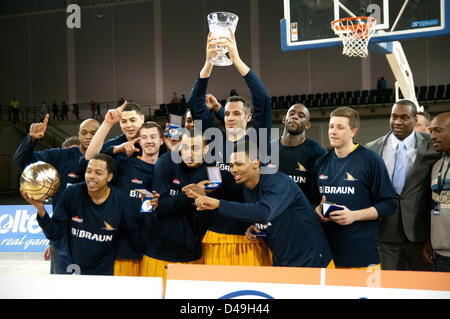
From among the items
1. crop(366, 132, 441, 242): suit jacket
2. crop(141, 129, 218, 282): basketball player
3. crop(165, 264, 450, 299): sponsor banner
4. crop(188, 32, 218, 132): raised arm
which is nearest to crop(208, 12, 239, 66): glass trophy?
crop(188, 32, 218, 132): raised arm

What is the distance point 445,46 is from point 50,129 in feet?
58.8

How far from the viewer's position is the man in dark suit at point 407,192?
366 cm

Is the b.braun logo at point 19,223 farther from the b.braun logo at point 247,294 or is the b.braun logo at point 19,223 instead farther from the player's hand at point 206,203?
the b.braun logo at point 247,294

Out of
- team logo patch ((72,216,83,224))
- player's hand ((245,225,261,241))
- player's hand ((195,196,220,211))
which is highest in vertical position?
player's hand ((195,196,220,211))

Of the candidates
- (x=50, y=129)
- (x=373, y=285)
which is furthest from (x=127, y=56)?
(x=373, y=285)

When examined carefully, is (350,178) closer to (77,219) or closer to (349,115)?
(349,115)

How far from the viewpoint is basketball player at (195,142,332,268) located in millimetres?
2934

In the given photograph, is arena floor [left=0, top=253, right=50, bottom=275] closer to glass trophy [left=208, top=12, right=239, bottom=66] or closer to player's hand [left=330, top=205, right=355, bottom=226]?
glass trophy [left=208, top=12, right=239, bottom=66]

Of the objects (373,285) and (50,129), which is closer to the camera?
(373,285)

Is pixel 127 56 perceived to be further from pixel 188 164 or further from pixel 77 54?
pixel 188 164

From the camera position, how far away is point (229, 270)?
2.45 metres

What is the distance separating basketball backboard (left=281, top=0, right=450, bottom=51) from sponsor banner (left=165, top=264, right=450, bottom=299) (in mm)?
4078
